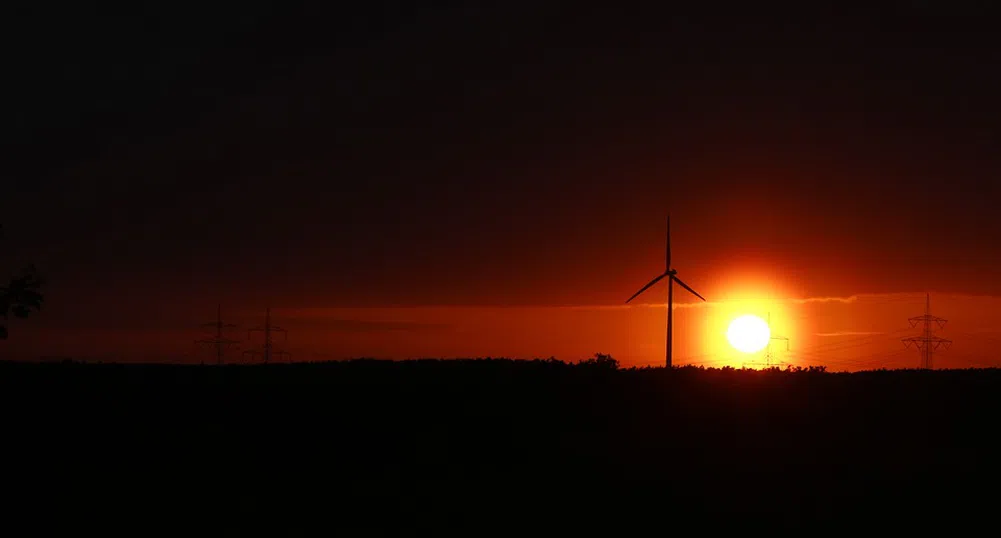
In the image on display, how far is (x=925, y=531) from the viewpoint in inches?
1526

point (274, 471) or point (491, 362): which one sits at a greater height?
point (491, 362)

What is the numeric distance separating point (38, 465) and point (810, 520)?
2955 cm

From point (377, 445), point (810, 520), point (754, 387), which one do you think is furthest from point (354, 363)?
point (810, 520)

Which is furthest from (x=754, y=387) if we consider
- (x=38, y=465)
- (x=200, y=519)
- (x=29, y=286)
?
(x=29, y=286)

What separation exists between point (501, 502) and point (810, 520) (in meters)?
11.2

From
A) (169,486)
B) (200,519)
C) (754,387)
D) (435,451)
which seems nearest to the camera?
(200,519)

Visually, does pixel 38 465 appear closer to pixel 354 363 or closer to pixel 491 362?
pixel 354 363

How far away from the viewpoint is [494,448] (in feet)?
149

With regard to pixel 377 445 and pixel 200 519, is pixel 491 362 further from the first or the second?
pixel 200 519

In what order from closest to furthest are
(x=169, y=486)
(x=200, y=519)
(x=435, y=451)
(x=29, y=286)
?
1. (x=200, y=519)
2. (x=169, y=486)
3. (x=435, y=451)
4. (x=29, y=286)

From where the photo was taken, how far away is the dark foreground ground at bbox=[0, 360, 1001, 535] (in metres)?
39.6

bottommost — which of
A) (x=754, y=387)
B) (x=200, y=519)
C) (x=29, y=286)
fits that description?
(x=200, y=519)

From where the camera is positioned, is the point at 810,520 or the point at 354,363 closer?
the point at 810,520

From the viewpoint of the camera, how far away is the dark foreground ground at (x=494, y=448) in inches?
1558
